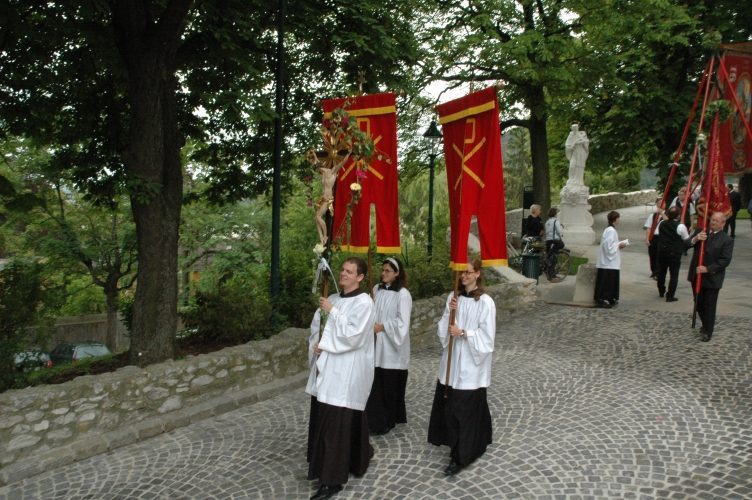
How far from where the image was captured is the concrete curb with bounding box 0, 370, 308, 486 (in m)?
5.61

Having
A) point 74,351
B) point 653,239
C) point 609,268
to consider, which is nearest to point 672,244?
point 609,268

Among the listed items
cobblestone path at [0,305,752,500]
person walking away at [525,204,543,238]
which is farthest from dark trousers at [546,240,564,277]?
cobblestone path at [0,305,752,500]

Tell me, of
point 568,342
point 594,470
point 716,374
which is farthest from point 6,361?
point 716,374

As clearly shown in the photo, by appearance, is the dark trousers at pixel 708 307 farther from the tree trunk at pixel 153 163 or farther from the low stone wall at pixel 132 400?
the tree trunk at pixel 153 163

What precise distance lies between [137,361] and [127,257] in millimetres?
14983

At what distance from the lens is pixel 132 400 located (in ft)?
21.6

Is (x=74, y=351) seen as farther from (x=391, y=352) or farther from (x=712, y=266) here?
(x=712, y=266)

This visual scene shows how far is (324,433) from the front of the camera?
4980 mm

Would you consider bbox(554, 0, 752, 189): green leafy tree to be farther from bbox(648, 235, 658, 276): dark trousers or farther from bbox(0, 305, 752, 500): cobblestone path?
bbox(0, 305, 752, 500): cobblestone path

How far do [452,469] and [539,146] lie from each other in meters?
15.8

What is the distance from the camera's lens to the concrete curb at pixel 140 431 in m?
5.61

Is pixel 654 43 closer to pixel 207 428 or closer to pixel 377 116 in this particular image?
pixel 377 116

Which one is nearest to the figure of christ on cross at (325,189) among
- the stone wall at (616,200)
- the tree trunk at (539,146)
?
the tree trunk at (539,146)

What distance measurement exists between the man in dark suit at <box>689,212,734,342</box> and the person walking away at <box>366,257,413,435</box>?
5403mm
